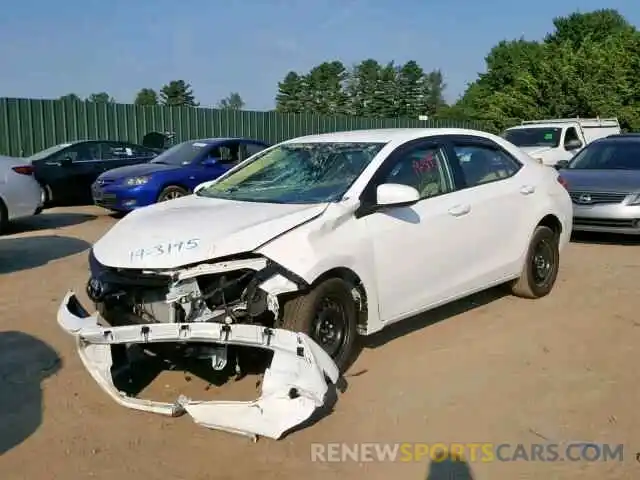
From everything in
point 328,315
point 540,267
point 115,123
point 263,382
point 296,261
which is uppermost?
point 115,123

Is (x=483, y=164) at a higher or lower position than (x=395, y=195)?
higher

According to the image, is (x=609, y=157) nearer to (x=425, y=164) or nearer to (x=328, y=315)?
(x=425, y=164)

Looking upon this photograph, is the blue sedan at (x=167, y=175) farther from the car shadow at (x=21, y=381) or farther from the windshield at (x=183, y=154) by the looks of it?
the car shadow at (x=21, y=381)

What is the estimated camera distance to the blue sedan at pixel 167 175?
11844 mm

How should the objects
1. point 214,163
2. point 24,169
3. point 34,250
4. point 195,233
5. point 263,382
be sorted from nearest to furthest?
point 263,382 → point 195,233 → point 34,250 → point 24,169 → point 214,163

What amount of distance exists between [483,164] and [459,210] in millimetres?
800

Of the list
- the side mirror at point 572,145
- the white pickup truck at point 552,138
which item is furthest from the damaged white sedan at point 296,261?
the side mirror at point 572,145

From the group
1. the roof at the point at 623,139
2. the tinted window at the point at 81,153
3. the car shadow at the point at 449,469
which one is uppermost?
the roof at the point at 623,139

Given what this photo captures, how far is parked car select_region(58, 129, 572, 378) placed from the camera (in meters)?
4.25

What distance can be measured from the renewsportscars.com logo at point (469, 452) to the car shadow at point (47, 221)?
897 centimetres

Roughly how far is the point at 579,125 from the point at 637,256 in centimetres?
965

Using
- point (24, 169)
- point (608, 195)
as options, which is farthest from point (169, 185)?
point (608, 195)

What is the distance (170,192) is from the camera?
39.3 feet

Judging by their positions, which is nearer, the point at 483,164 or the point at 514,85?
the point at 483,164
